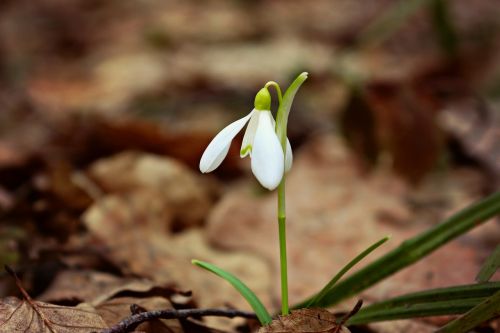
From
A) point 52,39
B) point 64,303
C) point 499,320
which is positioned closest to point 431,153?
point 499,320

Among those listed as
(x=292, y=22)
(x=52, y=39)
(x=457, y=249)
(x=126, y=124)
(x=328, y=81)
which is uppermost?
(x=292, y=22)

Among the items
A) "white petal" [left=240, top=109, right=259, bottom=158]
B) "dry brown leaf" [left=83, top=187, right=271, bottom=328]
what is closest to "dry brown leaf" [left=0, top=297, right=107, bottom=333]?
"white petal" [left=240, top=109, right=259, bottom=158]

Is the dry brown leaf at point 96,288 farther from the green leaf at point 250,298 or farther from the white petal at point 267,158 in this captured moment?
the white petal at point 267,158

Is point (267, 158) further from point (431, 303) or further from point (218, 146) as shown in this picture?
point (431, 303)

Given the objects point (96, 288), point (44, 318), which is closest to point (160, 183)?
point (96, 288)

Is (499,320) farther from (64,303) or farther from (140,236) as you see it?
(140,236)

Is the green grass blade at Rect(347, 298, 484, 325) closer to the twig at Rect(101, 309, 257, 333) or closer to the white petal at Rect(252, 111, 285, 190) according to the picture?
the twig at Rect(101, 309, 257, 333)

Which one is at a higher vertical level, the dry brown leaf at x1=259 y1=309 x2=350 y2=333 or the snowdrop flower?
the snowdrop flower
